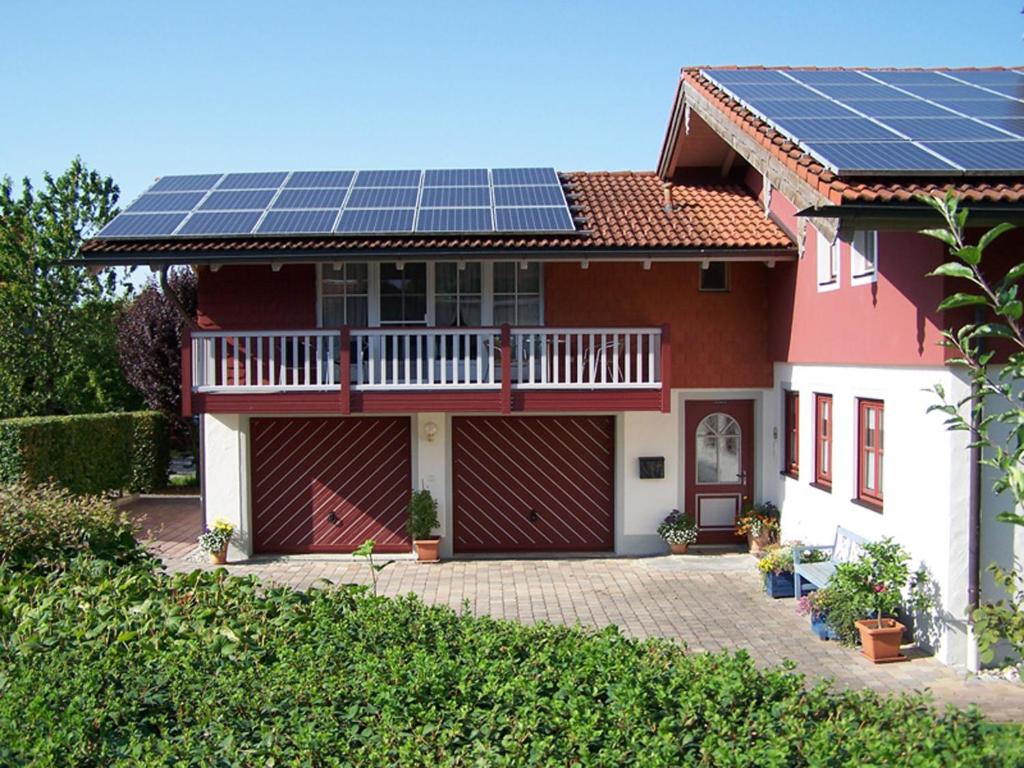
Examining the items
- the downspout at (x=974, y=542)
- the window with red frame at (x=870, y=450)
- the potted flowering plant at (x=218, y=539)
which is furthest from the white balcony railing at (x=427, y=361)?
the downspout at (x=974, y=542)

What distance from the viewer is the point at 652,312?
49.7 feet

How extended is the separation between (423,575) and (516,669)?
28.8ft

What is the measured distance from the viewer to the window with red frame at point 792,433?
1416cm

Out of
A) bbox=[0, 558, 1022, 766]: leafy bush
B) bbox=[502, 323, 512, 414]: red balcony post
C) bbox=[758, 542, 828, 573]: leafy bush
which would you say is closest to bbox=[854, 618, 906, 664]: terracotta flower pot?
bbox=[758, 542, 828, 573]: leafy bush

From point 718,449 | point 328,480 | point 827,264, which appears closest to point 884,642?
point 827,264

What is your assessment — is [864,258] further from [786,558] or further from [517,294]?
[517,294]

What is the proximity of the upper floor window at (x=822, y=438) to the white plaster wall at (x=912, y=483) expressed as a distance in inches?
3.6

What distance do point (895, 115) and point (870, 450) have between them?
3.94 m

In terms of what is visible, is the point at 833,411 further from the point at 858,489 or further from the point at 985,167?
the point at 985,167

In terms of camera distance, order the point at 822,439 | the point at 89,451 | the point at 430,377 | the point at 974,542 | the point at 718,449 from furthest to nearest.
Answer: the point at 89,451
the point at 718,449
the point at 430,377
the point at 822,439
the point at 974,542

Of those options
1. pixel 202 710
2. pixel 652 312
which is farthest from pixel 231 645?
pixel 652 312

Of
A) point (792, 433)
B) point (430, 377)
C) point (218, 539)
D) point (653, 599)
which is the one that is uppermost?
point (430, 377)

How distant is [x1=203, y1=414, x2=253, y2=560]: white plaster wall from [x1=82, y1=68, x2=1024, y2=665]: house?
4 cm

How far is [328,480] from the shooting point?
15.5m
